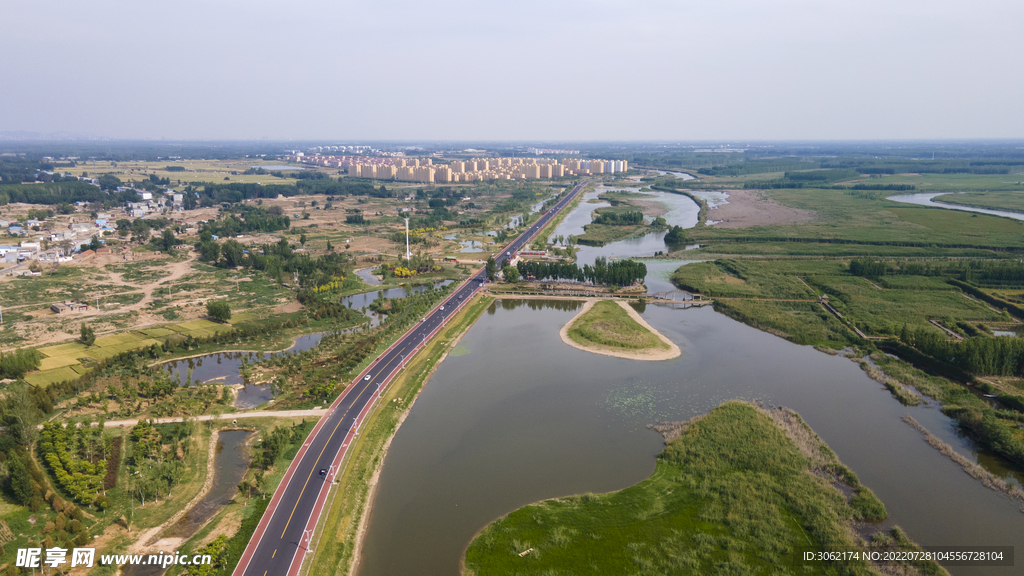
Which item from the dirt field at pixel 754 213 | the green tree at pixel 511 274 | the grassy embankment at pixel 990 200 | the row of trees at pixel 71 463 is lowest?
the row of trees at pixel 71 463

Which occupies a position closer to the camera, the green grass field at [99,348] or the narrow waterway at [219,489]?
the narrow waterway at [219,489]

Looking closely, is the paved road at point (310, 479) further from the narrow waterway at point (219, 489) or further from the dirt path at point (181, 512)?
the dirt path at point (181, 512)

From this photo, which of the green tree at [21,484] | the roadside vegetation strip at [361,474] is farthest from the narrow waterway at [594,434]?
the green tree at [21,484]

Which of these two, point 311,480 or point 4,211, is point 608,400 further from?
point 4,211

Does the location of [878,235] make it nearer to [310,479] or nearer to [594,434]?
[594,434]

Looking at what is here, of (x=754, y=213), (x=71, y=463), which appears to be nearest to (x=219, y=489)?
(x=71, y=463)

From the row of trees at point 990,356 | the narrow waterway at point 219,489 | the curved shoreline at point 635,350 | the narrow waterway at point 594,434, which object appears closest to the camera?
the narrow waterway at point 219,489

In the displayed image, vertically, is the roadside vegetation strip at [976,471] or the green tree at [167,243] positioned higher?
the green tree at [167,243]
